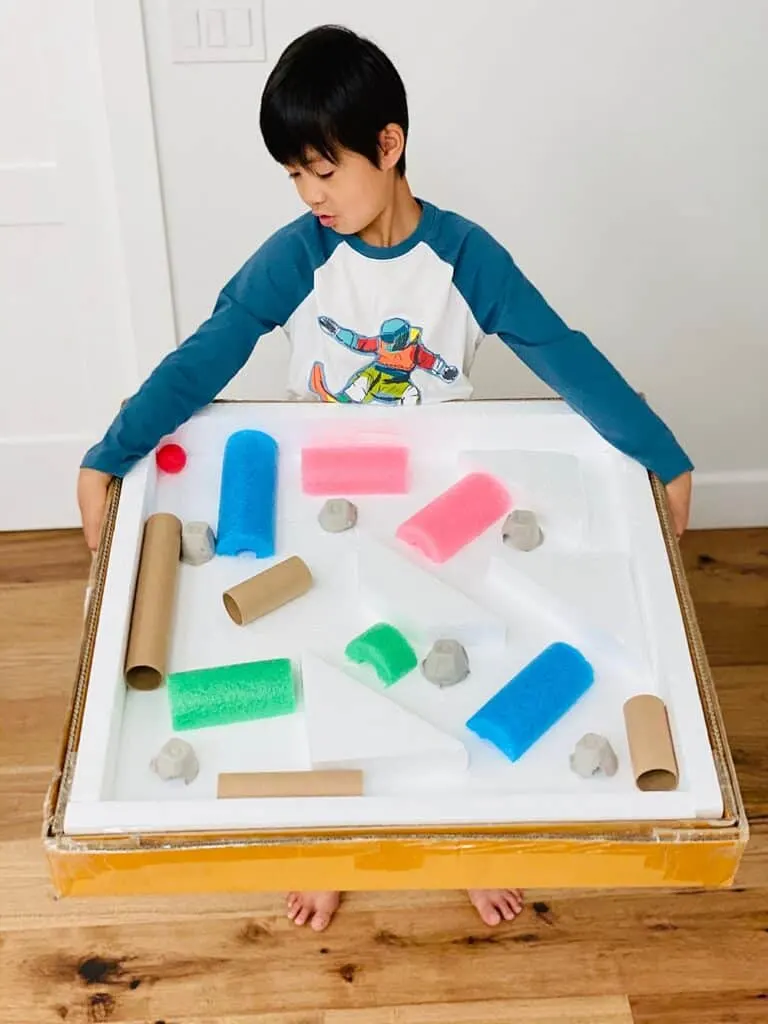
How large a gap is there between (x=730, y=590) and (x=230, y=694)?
4.00 feet

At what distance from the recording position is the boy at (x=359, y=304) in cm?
104

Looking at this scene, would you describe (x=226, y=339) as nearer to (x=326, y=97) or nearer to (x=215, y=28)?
(x=326, y=97)

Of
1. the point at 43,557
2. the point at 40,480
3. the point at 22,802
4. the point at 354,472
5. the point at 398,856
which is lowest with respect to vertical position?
the point at 22,802

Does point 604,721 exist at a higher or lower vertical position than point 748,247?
lower

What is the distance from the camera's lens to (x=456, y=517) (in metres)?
1.04

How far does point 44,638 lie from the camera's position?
1769 millimetres

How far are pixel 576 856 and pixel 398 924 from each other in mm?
668

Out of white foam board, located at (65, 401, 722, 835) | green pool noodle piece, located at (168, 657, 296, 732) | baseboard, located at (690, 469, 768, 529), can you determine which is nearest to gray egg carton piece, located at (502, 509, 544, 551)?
white foam board, located at (65, 401, 722, 835)

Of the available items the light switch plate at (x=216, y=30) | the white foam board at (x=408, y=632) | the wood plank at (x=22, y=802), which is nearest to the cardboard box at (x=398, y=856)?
the white foam board at (x=408, y=632)

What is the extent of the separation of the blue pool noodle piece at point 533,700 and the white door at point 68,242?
0.96 meters

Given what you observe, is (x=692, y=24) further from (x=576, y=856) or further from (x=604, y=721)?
(x=576, y=856)

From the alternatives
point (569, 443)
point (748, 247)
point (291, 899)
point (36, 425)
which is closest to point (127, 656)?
point (569, 443)

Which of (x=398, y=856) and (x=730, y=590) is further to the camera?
(x=730, y=590)

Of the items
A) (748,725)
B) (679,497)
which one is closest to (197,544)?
(679,497)
